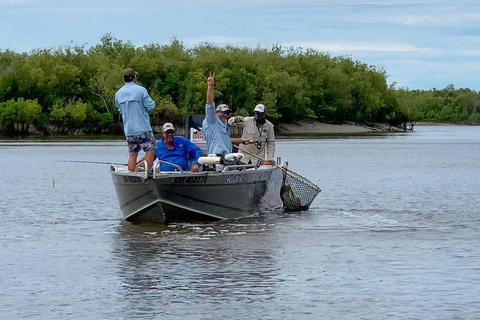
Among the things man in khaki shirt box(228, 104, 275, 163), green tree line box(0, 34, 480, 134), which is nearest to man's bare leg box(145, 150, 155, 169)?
man in khaki shirt box(228, 104, 275, 163)

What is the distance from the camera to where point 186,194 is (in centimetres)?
1519

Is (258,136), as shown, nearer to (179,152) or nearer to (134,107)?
(179,152)

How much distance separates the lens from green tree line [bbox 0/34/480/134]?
98.4m

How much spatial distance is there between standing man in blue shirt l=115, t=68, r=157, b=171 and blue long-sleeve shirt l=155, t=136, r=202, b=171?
17.1 inches

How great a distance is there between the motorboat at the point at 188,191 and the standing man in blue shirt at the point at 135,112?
1.14ft

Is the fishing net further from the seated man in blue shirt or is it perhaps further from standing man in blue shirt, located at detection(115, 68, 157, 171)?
standing man in blue shirt, located at detection(115, 68, 157, 171)

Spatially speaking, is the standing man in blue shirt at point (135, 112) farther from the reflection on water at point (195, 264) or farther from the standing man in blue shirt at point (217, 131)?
the reflection on water at point (195, 264)

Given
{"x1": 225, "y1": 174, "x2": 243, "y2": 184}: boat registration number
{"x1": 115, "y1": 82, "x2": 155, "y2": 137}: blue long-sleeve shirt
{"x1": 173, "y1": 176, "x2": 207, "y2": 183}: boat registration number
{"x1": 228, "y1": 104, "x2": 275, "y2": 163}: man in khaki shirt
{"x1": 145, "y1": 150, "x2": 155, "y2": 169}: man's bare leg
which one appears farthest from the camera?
{"x1": 228, "y1": 104, "x2": 275, "y2": 163}: man in khaki shirt

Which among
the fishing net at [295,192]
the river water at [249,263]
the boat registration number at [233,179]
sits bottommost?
the river water at [249,263]

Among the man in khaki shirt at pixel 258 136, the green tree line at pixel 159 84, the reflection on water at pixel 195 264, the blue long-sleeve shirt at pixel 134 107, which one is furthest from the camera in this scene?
the green tree line at pixel 159 84

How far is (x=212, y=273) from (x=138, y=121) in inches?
174

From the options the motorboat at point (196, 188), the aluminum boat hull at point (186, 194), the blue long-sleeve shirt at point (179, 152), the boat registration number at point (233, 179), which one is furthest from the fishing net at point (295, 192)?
the blue long-sleeve shirt at point (179, 152)

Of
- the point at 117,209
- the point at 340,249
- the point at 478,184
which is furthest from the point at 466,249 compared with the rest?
the point at 478,184

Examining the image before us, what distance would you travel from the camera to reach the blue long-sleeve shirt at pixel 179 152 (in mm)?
15688
